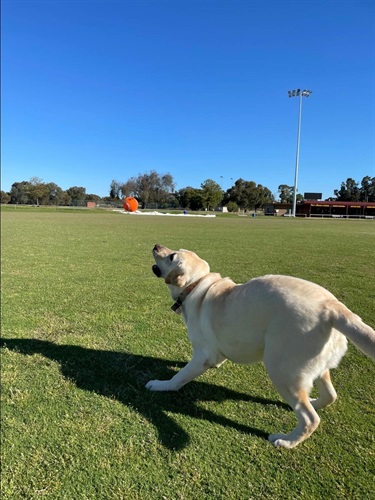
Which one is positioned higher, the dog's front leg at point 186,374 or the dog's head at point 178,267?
the dog's head at point 178,267

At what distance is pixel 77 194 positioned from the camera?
244 ft

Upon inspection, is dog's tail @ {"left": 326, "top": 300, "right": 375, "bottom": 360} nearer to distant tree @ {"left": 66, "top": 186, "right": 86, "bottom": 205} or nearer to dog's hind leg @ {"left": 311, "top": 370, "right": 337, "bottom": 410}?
dog's hind leg @ {"left": 311, "top": 370, "right": 337, "bottom": 410}

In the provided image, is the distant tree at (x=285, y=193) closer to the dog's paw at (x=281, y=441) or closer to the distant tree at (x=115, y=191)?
the dog's paw at (x=281, y=441)

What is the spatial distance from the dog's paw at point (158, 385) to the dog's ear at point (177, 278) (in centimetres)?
104

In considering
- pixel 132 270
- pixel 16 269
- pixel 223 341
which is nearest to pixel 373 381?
pixel 223 341

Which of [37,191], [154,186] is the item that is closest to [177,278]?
[154,186]

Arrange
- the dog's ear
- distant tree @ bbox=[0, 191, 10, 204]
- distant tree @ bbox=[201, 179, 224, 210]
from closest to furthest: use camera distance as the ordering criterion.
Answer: the dog's ear, distant tree @ bbox=[201, 179, 224, 210], distant tree @ bbox=[0, 191, 10, 204]

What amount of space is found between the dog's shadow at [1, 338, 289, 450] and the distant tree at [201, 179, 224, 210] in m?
2.87

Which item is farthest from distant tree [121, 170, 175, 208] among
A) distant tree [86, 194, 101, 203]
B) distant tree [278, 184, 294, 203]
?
distant tree [86, 194, 101, 203]

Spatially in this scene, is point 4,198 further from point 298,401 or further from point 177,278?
point 298,401

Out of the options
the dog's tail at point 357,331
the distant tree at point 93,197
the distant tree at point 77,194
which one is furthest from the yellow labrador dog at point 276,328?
the distant tree at point 93,197

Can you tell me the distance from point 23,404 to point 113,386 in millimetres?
841

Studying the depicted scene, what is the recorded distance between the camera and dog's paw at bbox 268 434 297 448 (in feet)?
8.16

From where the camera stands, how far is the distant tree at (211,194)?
18.5 ft
